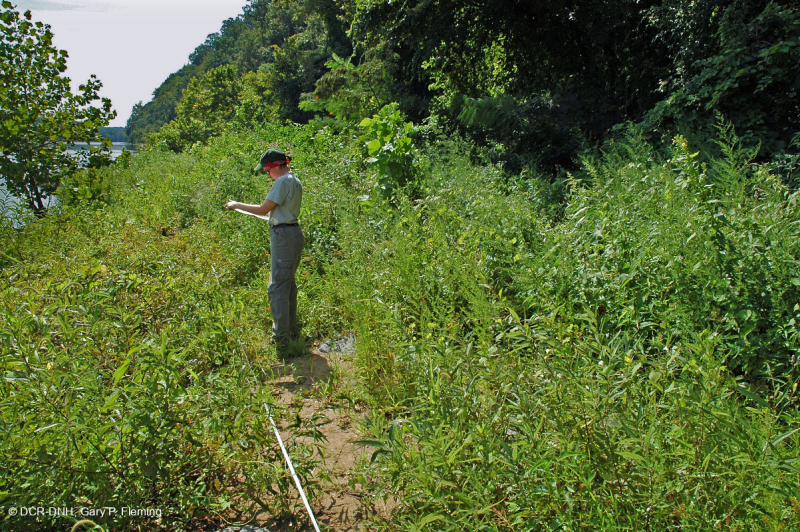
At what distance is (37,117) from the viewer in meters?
A: 7.90

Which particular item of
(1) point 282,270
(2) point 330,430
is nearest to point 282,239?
(1) point 282,270

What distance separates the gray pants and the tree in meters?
5.00

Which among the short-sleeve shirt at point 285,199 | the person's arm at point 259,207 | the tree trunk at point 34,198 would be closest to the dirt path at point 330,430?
the short-sleeve shirt at point 285,199

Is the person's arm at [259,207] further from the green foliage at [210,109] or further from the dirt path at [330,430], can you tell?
the green foliage at [210,109]

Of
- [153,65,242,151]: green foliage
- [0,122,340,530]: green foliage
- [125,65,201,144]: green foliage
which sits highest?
[125,65,201,144]: green foliage

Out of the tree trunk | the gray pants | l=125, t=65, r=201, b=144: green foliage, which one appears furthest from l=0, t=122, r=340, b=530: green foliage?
l=125, t=65, r=201, b=144: green foliage

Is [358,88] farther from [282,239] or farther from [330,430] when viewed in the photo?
[330,430]

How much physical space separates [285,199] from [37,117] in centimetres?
539

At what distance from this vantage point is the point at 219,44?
8294cm

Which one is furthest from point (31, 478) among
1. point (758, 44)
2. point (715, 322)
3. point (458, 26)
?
point (458, 26)

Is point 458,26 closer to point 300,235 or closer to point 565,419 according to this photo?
point 300,235

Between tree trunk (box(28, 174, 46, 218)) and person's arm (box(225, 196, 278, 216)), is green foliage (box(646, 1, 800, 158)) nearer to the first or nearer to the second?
person's arm (box(225, 196, 278, 216))

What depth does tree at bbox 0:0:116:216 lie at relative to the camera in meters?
7.52

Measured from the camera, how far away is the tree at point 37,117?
752 centimetres
